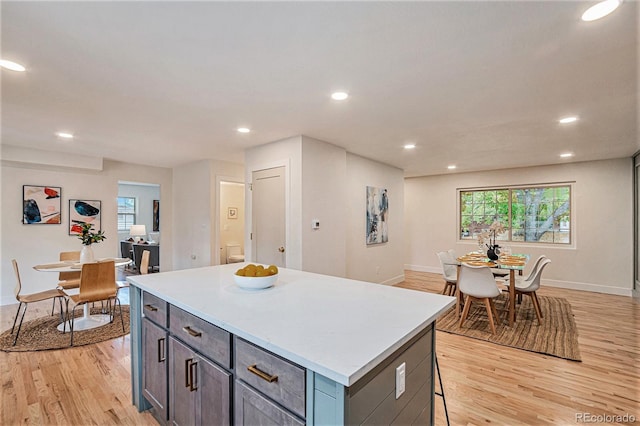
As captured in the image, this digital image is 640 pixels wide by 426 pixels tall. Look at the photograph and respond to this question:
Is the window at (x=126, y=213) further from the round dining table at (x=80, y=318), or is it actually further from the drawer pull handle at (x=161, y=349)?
the drawer pull handle at (x=161, y=349)

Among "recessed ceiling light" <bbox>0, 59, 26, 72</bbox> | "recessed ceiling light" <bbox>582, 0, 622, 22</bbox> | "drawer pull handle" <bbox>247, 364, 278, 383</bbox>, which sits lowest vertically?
"drawer pull handle" <bbox>247, 364, 278, 383</bbox>

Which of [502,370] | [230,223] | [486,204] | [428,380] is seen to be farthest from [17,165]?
[486,204]

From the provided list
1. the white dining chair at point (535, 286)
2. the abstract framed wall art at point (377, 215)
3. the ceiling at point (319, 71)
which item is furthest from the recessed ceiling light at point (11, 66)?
the white dining chair at point (535, 286)

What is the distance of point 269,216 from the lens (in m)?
4.25

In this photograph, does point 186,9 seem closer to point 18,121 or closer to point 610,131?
point 18,121

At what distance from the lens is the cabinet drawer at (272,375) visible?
1.01 m

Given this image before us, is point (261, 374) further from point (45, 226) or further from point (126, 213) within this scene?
point (126, 213)

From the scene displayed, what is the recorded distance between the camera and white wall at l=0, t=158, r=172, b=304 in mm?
4656

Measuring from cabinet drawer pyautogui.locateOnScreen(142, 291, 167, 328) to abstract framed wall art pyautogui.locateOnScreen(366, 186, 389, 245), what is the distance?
3895 mm

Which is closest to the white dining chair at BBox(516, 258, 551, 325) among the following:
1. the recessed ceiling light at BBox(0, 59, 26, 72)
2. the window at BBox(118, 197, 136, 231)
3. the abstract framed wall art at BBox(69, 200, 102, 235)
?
the recessed ceiling light at BBox(0, 59, 26, 72)

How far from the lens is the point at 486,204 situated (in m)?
6.90

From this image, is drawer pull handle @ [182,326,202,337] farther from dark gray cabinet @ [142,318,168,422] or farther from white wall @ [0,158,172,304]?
white wall @ [0,158,172,304]

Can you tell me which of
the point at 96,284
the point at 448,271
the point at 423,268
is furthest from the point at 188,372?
the point at 423,268

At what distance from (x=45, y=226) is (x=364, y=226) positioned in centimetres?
552
